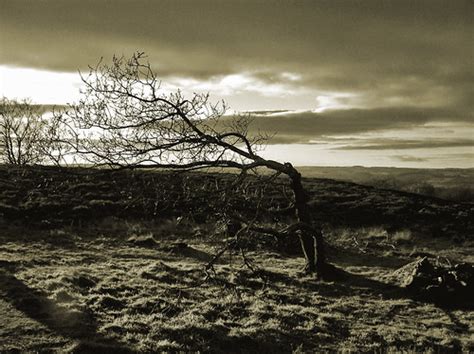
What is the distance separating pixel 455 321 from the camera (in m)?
11.1

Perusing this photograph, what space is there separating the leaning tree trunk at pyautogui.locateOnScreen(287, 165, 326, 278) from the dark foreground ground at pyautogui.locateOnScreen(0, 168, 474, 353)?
2.38ft

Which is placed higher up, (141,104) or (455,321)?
(141,104)

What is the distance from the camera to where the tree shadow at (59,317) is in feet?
29.3

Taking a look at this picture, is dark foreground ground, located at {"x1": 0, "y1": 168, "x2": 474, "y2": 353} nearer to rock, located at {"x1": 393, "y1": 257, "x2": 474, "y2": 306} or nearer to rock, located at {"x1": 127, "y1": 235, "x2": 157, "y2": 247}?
rock, located at {"x1": 127, "y1": 235, "x2": 157, "y2": 247}

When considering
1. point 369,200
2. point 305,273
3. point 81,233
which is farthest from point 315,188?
point 305,273

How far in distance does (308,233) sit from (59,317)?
771 cm

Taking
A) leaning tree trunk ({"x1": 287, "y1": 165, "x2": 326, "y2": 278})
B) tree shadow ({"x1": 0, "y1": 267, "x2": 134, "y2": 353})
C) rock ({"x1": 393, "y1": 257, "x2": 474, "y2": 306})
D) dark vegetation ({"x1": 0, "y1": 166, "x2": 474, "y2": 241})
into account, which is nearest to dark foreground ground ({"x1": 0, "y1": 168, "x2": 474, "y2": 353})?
tree shadow ({"x1": 0, "y1": 267, "x2": 134, "y2": 353})

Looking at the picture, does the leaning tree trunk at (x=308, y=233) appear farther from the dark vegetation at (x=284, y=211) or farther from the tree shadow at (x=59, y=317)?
the dark vegetation at (x=284, y=211)

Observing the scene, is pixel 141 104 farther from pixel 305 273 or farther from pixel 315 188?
pixel 315 188

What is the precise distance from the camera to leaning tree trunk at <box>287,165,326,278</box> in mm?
14172

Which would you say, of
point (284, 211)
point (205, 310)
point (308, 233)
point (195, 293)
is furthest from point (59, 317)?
point (284, 211)

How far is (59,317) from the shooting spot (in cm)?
1036

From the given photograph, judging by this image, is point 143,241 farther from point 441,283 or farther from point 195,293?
point 441,283

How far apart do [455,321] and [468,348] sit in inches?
70.2
